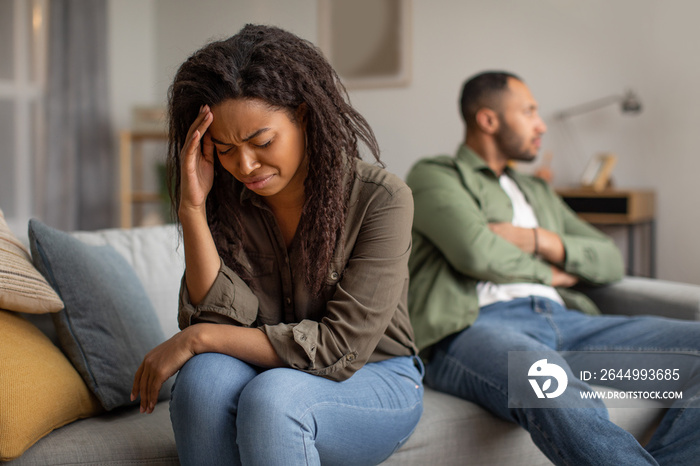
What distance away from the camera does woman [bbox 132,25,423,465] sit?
1083 mm

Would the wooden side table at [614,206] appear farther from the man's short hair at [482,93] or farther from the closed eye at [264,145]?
the closed eye at [264,145]

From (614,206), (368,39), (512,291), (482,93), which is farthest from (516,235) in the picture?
(368,39)

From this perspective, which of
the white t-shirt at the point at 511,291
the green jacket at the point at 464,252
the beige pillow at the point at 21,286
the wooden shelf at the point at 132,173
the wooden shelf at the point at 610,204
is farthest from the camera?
the wooden shelf at the point at 132,173

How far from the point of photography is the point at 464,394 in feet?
5.07

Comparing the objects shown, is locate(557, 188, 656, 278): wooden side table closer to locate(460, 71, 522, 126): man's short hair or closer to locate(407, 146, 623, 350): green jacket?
locate(407, 146, 623, 350): green jacket

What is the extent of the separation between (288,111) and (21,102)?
3.61 meters

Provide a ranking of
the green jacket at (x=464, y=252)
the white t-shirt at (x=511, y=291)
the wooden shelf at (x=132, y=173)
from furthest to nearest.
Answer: the wooden shelf at (x=132, y=173) < the white t-shirt at (x=511, y=291) < the green jacket at (x=464, y=252)

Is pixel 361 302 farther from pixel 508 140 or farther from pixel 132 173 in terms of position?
pixel 132 173

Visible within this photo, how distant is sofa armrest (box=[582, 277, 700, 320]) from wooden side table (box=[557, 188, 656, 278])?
4.30ft

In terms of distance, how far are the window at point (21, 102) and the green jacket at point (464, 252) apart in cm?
315

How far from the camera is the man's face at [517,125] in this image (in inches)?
81.4

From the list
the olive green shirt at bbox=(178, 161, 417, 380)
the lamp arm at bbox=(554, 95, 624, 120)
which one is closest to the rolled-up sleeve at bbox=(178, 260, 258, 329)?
the olive green shirt at bbox=(178, 161, 417, 380)

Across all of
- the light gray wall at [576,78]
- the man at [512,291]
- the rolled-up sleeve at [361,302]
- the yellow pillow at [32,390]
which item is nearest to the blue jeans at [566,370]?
the man at [512,291]

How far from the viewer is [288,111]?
1.19m
